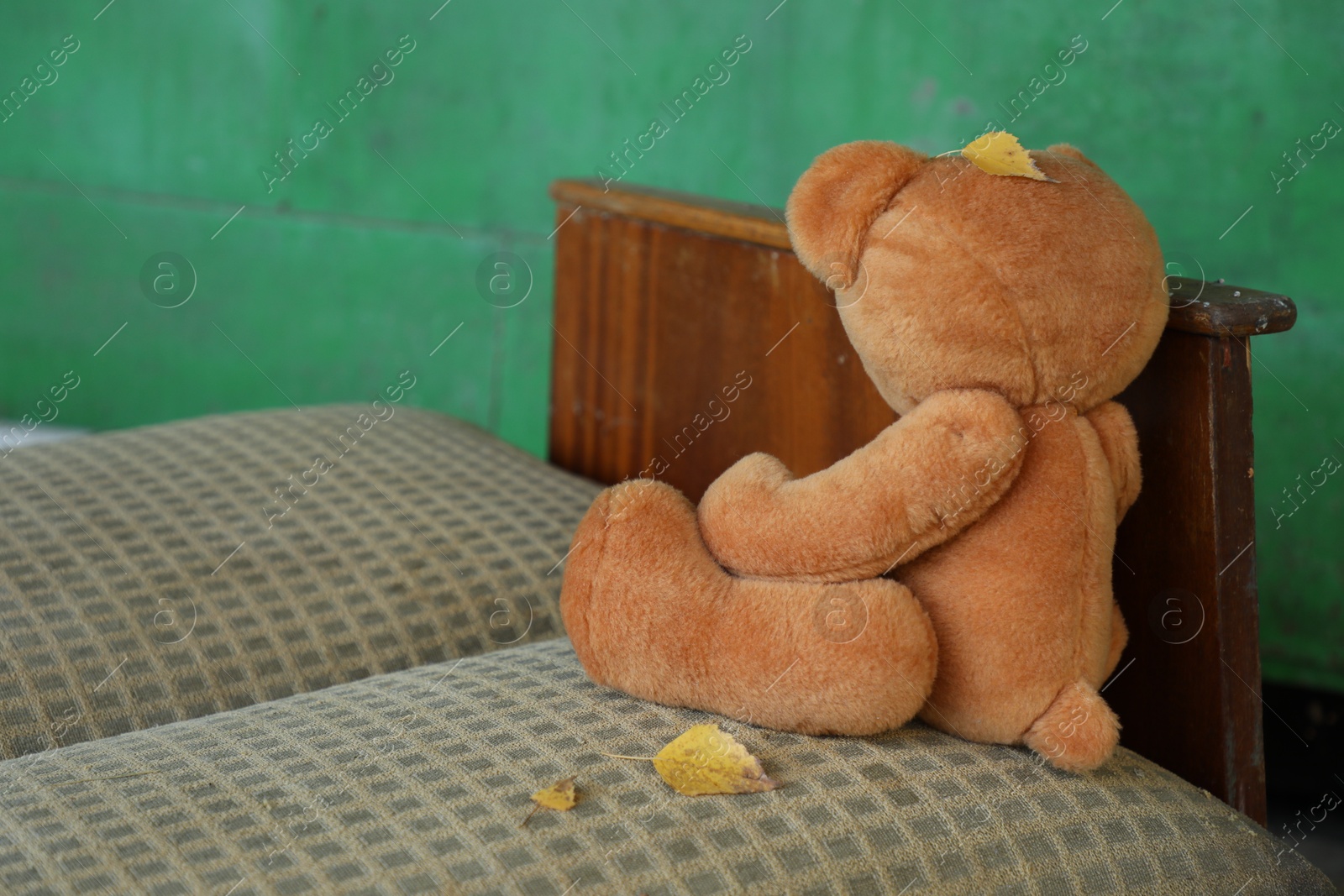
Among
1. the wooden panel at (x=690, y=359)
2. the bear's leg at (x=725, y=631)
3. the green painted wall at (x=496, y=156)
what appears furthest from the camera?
the green painted wall at (x=496, y=156)

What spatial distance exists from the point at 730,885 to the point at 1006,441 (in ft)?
1.15

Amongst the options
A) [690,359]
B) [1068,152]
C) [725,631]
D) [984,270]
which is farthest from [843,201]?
[690,359]

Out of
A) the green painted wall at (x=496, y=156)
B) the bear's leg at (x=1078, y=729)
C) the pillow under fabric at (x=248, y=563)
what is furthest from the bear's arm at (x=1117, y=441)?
the green painted wall at (x=496, y=156)

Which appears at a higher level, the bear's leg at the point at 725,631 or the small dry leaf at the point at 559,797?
the bear's leg at the point at 725,631

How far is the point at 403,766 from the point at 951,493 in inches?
16.9

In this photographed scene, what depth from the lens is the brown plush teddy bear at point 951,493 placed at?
90cm

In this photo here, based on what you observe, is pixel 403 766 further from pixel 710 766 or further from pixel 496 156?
pixel 496 156

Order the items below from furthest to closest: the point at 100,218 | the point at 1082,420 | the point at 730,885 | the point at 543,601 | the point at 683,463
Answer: the point at 100,218 < the point at 683,463 < the point at 543,601 < the point at 1082,420 < the point at 730,885

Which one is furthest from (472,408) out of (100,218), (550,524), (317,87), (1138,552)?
(1138,552)

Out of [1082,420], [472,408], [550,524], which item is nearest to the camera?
[1082,420]

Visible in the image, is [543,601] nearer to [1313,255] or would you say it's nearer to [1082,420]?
[1082,420]

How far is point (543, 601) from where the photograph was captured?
53.5 inches

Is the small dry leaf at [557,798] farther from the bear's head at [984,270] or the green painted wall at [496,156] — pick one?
the green painted wall at [496,156]

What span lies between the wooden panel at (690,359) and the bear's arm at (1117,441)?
264 mm
